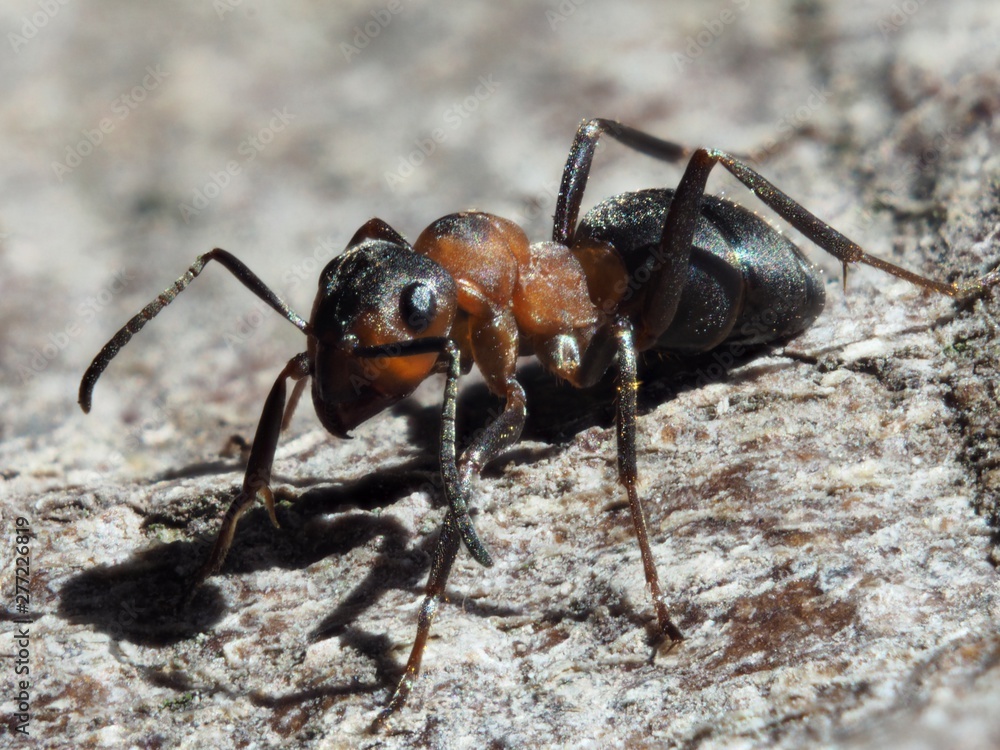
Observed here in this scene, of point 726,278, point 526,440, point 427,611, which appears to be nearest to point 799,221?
point 726,278

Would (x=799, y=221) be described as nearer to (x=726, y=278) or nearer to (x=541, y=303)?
(x=726, y=278)

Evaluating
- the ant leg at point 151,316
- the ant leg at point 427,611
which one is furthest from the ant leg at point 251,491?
the ant leg at point 427,611

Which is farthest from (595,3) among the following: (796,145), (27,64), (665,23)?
(27,64)

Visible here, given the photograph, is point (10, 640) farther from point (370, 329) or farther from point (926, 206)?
point (926, 206)

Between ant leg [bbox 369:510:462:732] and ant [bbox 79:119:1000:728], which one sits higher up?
ant [bbox 79:119:1000:728]

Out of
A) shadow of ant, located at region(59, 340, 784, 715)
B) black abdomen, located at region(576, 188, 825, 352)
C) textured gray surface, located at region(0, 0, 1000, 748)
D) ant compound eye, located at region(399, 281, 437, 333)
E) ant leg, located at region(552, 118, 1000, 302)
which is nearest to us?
textured gray surface, located at region(0, 0, 1000, 748)

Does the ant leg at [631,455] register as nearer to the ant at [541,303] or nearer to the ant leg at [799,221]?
the ant at [541,303]

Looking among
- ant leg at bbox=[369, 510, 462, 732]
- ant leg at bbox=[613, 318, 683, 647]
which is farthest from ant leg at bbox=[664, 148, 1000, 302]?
ant leg at bbox=[369, 510, 462, 732]

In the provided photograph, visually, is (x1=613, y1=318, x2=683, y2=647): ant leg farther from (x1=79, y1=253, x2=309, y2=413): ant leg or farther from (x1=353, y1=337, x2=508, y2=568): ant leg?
(x1=79, y1=253, x2=309, y2=413): ant leg
